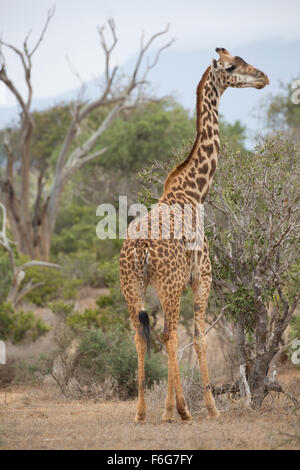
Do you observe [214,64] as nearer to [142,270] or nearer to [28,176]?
[142,270]

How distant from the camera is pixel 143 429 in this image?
559cm

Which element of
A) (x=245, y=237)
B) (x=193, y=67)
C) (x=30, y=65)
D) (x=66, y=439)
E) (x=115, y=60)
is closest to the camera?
(x=66, y=439)

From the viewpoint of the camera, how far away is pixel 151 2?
104m

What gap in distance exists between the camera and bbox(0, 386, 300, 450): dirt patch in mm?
4969

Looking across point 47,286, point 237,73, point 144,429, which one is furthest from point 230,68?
point 47,286

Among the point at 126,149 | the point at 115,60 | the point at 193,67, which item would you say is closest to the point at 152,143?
the point at 126,149

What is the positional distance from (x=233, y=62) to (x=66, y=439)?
4045 mm

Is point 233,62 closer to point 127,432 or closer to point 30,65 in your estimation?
point 127,432

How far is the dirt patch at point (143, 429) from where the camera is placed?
196 inches

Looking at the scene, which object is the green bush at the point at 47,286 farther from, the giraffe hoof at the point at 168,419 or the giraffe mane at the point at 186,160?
the giraffe hoof at the point at 168,419

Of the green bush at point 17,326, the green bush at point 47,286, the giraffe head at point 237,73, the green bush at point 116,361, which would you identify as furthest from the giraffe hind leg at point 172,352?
the green bush at point 47,286

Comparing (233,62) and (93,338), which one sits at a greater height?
(233,62)

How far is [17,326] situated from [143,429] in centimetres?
642

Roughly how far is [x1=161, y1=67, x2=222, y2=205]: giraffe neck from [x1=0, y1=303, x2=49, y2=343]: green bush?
5.91 m
